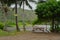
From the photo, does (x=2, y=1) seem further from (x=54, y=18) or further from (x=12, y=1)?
(x=54, y=18)

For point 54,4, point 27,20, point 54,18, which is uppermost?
point 54,4

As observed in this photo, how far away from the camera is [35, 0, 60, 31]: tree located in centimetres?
2853

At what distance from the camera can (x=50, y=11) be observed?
2873 cm

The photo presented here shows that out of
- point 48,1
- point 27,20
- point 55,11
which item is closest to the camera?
point 55,11

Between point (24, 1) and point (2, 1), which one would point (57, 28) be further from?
point (2, 1)

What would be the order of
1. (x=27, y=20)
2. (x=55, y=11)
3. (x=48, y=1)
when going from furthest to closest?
(x=27, y=20), (x=48, y=1), (x=55, y=11)

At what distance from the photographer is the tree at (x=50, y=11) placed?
28531 mm

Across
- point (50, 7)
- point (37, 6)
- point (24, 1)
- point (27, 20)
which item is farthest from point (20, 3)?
point (27, 20)

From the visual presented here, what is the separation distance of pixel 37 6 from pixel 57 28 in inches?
178

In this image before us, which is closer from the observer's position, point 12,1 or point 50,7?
point 50,7

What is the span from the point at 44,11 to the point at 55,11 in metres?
1.77

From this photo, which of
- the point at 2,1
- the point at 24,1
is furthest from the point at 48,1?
the point at 2,1

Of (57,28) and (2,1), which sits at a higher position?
(2,1)

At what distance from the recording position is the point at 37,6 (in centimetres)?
3055
